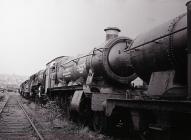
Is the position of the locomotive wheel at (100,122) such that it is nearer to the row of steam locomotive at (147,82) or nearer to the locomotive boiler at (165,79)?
the row of steam locomotive at (147,82)

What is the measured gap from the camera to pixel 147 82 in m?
6.65

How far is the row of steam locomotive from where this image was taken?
4852mm

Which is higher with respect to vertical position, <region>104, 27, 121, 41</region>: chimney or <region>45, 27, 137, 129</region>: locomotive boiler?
<region>104, 27, 121, 41</region>: chimney

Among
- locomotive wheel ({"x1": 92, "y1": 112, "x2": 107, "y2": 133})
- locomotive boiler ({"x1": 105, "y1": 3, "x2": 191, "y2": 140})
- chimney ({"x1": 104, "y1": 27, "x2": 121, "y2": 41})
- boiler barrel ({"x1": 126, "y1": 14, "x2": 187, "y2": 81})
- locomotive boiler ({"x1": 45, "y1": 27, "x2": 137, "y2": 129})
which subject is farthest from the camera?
chimney ({"x1": 104, "y1": 27, "x2": 121, "y2": 41})

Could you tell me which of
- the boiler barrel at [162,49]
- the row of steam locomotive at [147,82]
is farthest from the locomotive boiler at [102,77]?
the boiler barrel at [162,49]

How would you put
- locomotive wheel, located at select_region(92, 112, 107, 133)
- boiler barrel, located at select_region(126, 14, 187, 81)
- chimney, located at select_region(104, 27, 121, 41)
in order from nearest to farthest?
boiler barrel, located at select_region(126, 14, 187, 81) < locomotive wheel, located at select_region(92, 112, 107, 133) < chimney, located at select_region(104, 27, 121, 41)

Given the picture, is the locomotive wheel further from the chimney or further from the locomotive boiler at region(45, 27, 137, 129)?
the chimney

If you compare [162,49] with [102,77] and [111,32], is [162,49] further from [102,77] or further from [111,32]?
[111,32]

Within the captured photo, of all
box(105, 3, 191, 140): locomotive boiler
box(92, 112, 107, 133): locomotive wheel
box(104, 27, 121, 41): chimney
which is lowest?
box(92, 112, 107, 133): locomotive wheel

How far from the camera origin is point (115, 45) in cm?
954

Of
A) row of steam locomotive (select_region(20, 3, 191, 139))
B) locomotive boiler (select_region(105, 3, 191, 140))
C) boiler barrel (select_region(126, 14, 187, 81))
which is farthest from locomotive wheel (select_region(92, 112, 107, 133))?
boiler barrel (select_region(126, 14, 187, 81))

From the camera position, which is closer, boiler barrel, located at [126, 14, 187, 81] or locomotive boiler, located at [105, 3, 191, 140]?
locomotive boiler, located at [105, 3, 191, 140]

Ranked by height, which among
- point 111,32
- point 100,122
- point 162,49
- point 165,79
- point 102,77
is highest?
point 111,32

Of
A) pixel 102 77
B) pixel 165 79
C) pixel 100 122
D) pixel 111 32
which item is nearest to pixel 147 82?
pixel 165 79
